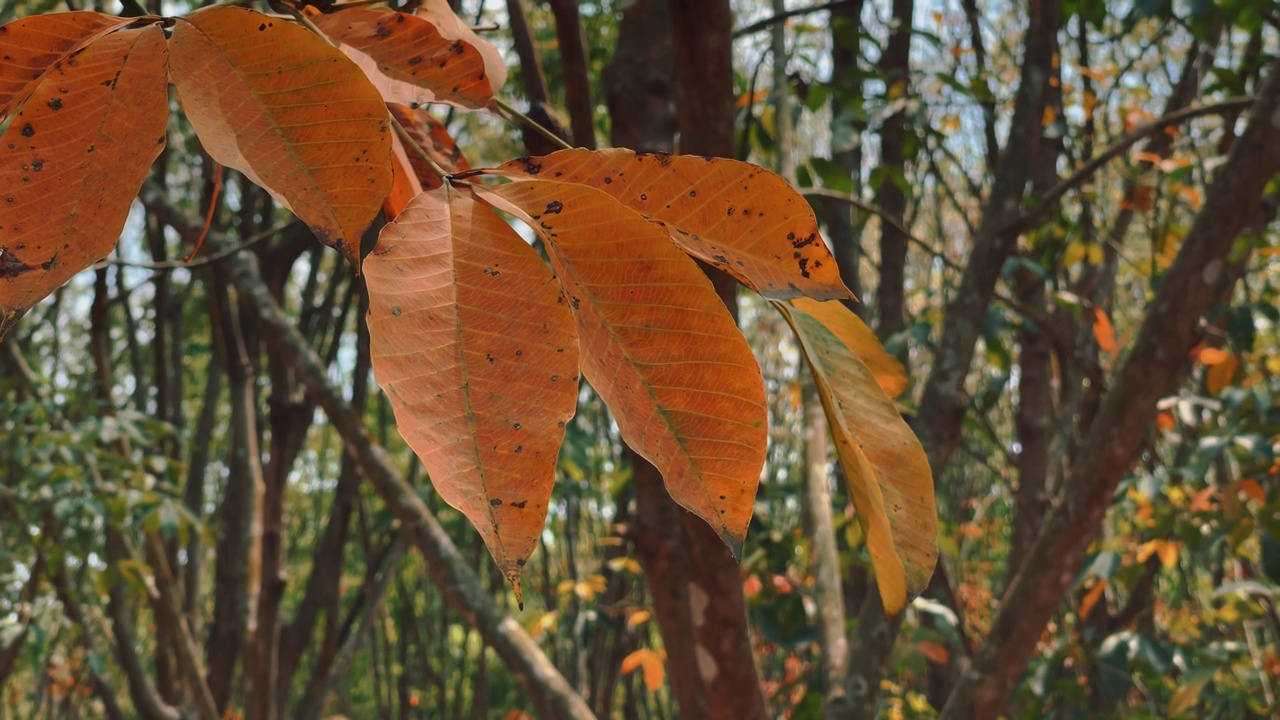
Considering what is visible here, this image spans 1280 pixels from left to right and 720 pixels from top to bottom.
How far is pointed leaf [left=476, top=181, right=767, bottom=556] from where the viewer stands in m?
0.28

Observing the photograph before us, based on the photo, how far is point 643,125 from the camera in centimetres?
104

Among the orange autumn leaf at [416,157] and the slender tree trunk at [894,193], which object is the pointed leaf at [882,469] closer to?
the orange autumn leaf at [416,157]

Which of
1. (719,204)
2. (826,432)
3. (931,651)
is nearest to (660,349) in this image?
(719,204)

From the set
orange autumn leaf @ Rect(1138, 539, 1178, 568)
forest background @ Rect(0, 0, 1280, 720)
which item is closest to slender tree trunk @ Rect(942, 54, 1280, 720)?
forest background @ Rect(0, 0, 1280, 720)

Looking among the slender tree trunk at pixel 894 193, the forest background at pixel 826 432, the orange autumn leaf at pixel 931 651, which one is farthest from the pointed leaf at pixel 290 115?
the slender tree trunk at pixel 894 193

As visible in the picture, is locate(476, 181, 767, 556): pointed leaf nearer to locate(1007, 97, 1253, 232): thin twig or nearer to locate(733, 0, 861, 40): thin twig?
locate(733, 0, 861, 40): thin twig

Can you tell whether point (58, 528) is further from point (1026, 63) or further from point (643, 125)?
point (1026, 63)

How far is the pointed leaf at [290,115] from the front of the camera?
267 millimetres

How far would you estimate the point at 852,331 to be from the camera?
0.44 metres

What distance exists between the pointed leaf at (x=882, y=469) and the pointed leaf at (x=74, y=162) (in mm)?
198

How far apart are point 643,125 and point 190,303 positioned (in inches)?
139

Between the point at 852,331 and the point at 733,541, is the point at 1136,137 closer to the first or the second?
the point at 852,331

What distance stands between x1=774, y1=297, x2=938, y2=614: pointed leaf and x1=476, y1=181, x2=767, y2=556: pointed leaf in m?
0.07

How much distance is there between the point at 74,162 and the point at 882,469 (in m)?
0.26
